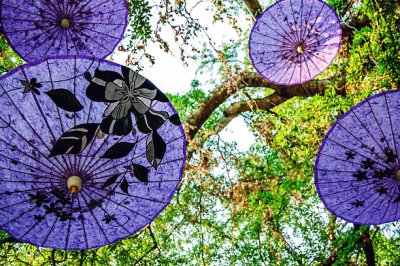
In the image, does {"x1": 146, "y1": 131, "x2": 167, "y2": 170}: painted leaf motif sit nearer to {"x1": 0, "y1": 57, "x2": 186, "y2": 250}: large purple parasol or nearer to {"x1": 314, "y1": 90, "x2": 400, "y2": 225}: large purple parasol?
{"x1": 0, "y1": 57, "x2": 186, "y2": 250}: large purple parasol

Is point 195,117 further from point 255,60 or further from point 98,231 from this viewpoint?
point 98,231

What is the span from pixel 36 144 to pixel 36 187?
24 cm

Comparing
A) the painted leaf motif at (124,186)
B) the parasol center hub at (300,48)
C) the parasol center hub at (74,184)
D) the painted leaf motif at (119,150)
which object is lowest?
the parasol center hub at (74,184)

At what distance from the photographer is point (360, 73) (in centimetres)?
416

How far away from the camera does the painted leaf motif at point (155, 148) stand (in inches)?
88.4

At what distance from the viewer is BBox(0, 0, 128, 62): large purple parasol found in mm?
3125

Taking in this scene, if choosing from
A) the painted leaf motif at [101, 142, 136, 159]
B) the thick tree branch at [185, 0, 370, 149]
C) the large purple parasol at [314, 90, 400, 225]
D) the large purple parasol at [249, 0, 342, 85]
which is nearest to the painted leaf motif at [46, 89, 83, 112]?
the painted leaf motif at [101, 142, 136, 159]

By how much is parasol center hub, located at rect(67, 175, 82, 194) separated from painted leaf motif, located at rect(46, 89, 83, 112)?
35 cm

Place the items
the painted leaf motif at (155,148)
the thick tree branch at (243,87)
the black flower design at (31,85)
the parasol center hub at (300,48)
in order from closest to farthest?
1. the black flower design at (31,85)
2. the painted leaf motif at (155,148)
3. the parasol center hub at (300,48)
4. the thick tree branch at (243,87)

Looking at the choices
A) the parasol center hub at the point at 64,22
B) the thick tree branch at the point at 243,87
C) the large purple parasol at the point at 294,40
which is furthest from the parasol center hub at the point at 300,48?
the parasol center hub at the point at 64,22

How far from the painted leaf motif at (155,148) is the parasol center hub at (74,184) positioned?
14.0 inches

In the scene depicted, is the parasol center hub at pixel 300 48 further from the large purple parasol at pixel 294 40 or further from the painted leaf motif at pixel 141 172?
the painted leaf motif at pixel 141 172

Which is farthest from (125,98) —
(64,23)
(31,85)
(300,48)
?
(300,48)

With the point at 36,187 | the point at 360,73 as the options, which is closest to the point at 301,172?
the point at 360,73
